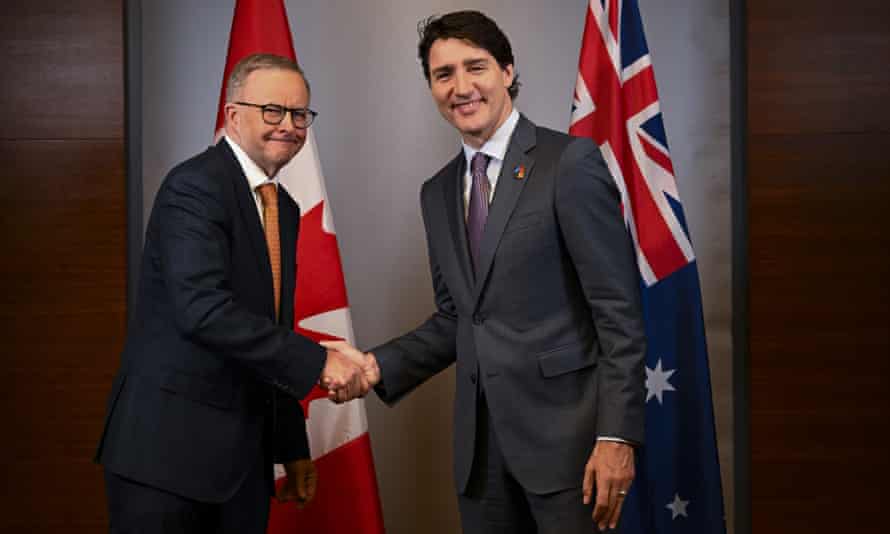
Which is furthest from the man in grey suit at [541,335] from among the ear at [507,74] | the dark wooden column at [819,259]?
the dark wooden column at [819,259]

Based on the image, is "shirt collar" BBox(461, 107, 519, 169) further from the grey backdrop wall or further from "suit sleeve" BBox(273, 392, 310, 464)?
the grey backdrop wall

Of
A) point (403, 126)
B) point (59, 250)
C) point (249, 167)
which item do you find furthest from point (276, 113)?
point (59, 250)

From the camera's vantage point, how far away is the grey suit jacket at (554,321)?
1927 millimetres

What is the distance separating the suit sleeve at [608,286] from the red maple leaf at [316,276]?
124 centimetres

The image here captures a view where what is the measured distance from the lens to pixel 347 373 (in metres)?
2.24

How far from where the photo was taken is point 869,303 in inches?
128

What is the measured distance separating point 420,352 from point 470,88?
70cm

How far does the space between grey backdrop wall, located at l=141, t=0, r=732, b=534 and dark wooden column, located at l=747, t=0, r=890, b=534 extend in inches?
7.8

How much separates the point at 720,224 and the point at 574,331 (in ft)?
5.56

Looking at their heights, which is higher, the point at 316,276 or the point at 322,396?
the point at 316,276

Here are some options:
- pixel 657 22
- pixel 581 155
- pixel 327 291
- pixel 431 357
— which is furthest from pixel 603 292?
pixel 657 22

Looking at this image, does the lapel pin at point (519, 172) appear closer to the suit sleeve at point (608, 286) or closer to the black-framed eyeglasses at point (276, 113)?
the suit sleeve at point (608, 286)

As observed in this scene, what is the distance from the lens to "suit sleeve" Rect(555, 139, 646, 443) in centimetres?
191

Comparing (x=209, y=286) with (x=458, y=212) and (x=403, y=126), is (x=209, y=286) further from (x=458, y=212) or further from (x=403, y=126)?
(x=403, y=126)
